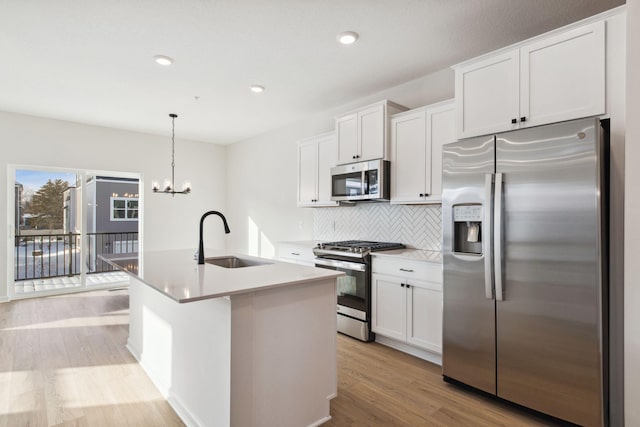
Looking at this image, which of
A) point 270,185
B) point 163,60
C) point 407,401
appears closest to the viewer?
point 407,401

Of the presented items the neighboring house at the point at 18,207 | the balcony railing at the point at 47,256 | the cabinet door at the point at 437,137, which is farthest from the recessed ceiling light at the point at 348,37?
the neighboring house at the point at 18,207

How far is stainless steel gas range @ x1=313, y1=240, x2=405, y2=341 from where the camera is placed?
337 centimetres

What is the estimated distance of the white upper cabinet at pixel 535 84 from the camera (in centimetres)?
201

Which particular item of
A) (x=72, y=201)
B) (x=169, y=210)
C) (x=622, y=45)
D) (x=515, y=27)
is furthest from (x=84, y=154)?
(x=622, y=45)

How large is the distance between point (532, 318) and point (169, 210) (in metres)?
5.97

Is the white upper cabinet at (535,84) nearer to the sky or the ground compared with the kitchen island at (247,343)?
nearer to the sky

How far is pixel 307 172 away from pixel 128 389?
10.2ft

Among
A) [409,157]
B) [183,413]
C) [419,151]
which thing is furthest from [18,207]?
[419,151]

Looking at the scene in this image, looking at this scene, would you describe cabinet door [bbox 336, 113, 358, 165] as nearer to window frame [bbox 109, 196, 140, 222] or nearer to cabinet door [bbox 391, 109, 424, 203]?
cabinet door [bbox 391, 109, 424, 203]

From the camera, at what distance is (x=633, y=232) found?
147cm

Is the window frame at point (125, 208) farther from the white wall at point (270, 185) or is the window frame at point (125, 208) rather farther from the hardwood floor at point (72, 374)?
the hardwood floor at point (72, 374)

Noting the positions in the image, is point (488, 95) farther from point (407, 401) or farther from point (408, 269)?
point (407, 401)

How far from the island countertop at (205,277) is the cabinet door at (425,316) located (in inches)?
43.6

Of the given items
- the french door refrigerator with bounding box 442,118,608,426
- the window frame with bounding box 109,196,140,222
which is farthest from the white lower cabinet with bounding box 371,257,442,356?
the window frame with bounding box 109,196,140,222
